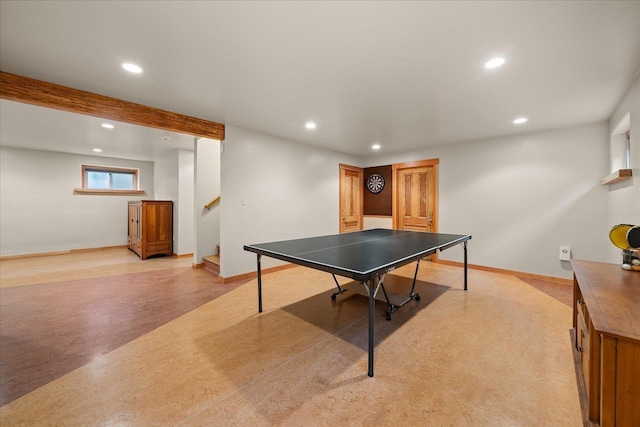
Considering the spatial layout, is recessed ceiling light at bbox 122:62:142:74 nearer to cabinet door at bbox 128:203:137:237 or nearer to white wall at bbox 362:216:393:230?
cabinet door at bbox 128:203:137:237

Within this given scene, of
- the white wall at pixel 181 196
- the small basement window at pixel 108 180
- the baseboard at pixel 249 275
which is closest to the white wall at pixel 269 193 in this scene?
the baseboard at pixel 249 275

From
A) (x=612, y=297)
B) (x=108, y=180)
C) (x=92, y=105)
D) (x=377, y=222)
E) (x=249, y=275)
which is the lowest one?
(x=249, y=275)

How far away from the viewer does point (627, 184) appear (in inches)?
103

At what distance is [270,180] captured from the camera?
443 centimetres

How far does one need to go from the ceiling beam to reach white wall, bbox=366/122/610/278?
4.51m

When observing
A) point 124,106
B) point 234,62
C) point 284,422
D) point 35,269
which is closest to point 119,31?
point 234,62

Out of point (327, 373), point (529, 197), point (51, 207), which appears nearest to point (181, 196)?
point (51, 207)

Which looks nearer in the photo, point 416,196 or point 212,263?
point 212,263

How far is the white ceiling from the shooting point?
1.54 m

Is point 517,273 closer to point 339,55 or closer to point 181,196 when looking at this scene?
point 339,55

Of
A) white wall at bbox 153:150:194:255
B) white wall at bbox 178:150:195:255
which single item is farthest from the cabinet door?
white wall at bbox 178:150:195:255

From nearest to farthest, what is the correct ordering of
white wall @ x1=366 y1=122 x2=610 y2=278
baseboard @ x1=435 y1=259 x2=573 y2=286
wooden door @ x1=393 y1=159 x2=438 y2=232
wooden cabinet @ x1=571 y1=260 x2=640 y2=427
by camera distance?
1. wooden cabinet @ x1=571 y1=260 x2=640 y2=427
2. white wall @ x1=366 y1=122 x2=610 y2=278
3. baseboard @ x1=435 y1=259 x2=573 y2=286
4. wooden door @ x1=393 y1=159 x2=438 y2=232

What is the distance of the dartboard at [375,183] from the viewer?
20.1ft

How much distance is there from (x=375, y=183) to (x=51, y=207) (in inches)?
303
